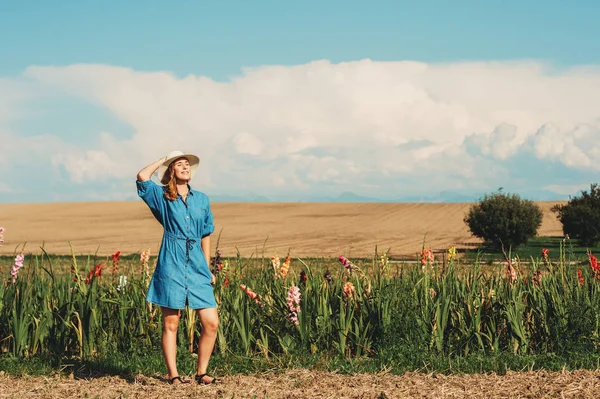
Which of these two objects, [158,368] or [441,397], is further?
[158,368]

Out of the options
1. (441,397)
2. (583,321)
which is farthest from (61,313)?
(583,321)

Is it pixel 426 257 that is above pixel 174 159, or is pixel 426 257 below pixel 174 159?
below

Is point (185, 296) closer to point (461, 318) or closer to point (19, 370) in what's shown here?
point (19, 370)

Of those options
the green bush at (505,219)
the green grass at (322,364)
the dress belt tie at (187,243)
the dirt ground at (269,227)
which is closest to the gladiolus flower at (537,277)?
the green grass at (322,364)

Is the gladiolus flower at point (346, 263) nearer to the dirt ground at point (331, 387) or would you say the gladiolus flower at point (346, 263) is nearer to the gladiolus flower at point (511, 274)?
A: the dirt ground at point (331, 387)

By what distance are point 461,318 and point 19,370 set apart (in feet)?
14.3

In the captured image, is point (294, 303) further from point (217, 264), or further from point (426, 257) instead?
point (426, 257)

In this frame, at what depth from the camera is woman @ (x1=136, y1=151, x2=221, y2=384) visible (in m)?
5.96

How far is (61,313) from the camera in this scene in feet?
24.1

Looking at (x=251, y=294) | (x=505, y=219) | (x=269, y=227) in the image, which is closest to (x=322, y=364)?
(x=251, y=294)

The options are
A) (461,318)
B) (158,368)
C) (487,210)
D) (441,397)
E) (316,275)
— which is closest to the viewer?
(441,397)

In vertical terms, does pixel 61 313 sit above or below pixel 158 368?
above

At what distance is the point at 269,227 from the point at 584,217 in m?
27.5

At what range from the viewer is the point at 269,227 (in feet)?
181
